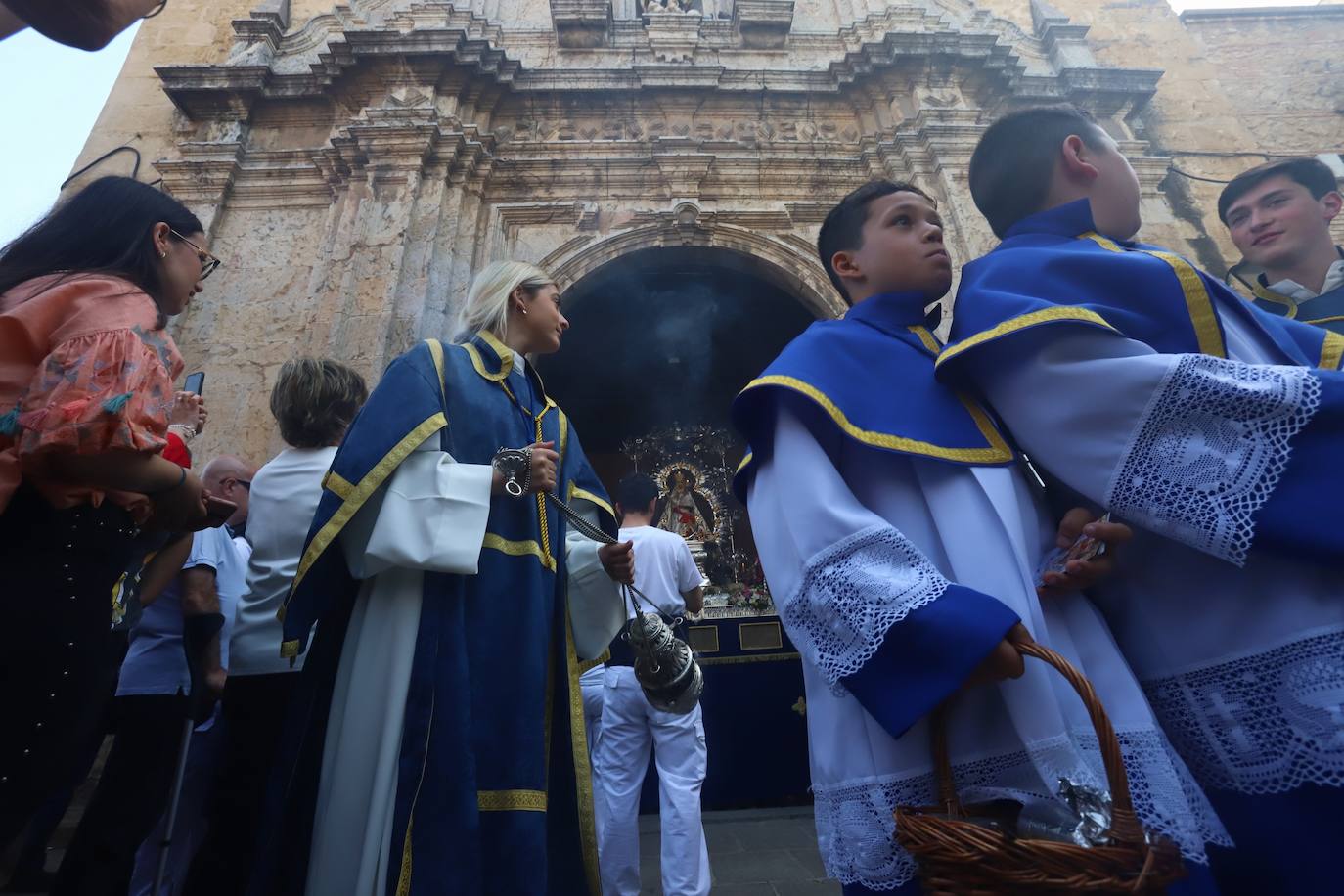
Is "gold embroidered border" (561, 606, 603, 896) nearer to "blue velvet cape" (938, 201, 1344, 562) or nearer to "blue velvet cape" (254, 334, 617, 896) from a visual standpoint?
"blue velvet cape" (254, 334, 617, 896)

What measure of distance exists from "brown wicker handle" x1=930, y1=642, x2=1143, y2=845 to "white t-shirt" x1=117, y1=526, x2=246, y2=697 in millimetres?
2364

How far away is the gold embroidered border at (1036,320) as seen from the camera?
1.08 metres

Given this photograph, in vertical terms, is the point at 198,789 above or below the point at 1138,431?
below

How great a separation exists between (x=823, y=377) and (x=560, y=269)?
4.34m

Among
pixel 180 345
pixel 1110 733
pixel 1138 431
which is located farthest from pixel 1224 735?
pixel 180 345

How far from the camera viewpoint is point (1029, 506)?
47.3 inches

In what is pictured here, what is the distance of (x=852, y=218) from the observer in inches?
65.7

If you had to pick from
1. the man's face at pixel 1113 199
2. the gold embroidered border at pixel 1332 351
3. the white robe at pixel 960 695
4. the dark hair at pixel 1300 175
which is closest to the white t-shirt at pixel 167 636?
the white robe at pixel 960 695

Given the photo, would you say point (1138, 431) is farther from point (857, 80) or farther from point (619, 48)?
point (619, 48)

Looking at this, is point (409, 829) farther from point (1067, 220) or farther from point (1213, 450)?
point (1067, 220)

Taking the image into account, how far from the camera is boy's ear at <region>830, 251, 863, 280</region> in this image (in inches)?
63.6

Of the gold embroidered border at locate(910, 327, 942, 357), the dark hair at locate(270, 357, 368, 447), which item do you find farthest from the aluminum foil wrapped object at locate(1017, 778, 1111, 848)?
the dark hair at locate(270, 357, 368, 447)

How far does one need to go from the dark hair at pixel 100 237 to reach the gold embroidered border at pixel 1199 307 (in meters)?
2.14

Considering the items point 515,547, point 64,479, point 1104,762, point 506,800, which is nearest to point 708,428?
point 515,547
